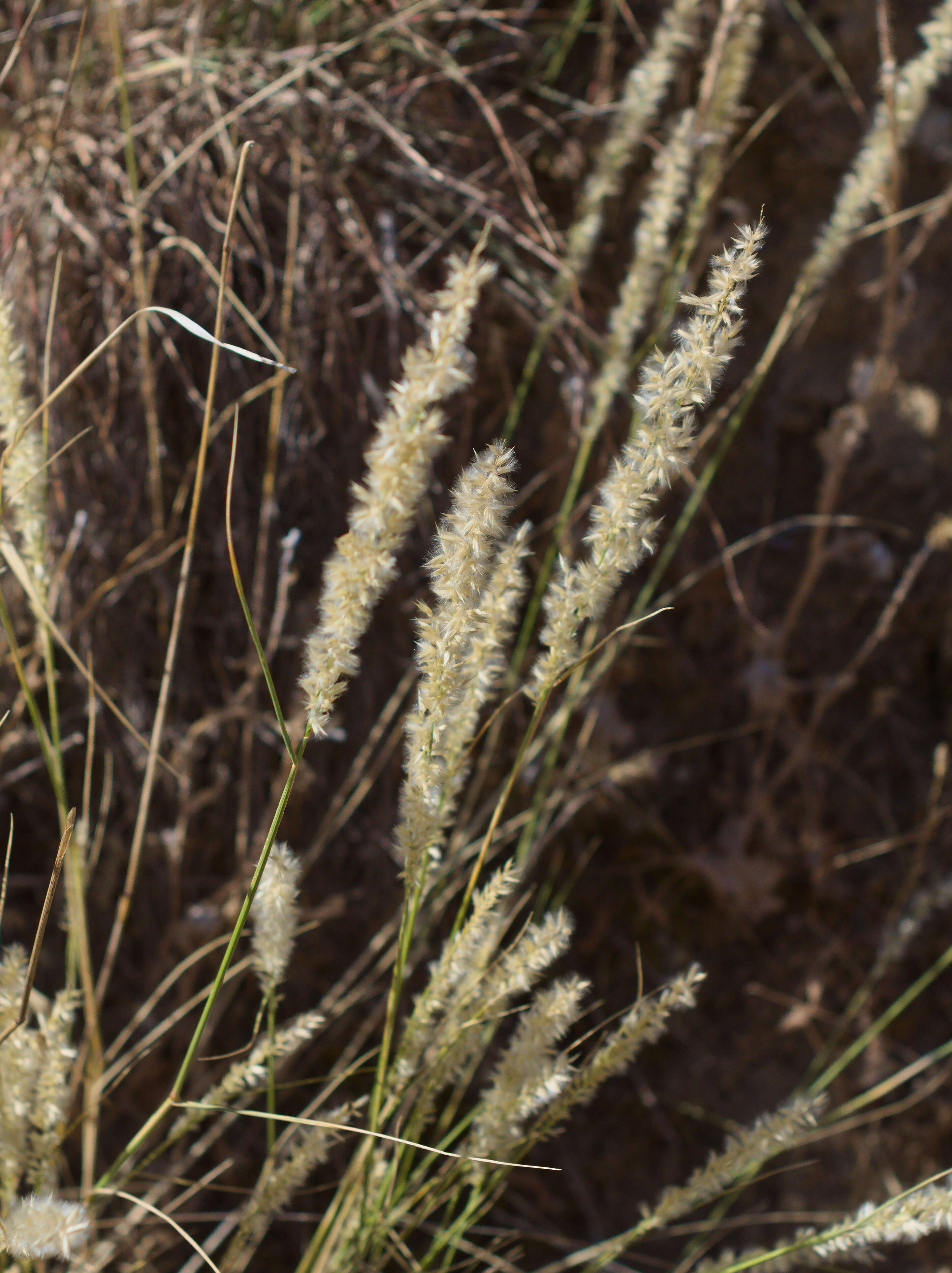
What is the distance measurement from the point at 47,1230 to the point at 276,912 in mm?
174

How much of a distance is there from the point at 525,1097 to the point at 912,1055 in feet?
2.80

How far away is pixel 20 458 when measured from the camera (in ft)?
1.90

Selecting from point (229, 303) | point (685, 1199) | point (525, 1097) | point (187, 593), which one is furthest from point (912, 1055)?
point (229, 303)

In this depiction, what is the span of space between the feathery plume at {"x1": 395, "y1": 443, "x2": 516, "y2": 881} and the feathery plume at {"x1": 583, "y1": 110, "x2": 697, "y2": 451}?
381mm

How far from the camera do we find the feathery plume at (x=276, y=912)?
0.51 metres

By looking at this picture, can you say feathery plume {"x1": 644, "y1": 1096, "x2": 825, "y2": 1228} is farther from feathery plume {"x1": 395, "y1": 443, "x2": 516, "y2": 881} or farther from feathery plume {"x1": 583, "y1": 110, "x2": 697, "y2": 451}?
feathery plume {"x1": 583, "y1": 110, "x2": 697, "y2": 451}

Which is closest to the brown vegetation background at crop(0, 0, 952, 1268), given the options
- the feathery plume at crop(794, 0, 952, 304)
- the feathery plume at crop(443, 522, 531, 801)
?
the feathery plume at crop(794, 0, 952, 304)

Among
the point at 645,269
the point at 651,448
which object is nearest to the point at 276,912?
the point at 651,448

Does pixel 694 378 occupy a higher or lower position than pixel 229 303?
lower

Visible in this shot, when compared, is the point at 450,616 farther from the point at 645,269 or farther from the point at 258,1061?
the point at 645,269

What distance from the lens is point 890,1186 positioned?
0.89 metres

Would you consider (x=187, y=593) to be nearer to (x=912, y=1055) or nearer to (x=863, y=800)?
(x=863, y=800)

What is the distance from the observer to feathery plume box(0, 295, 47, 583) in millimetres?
534

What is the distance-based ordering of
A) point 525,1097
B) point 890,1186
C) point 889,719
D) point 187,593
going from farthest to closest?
1. point 889,719
2. point 187,593
3. point 890,1186
4. point 525,1097
